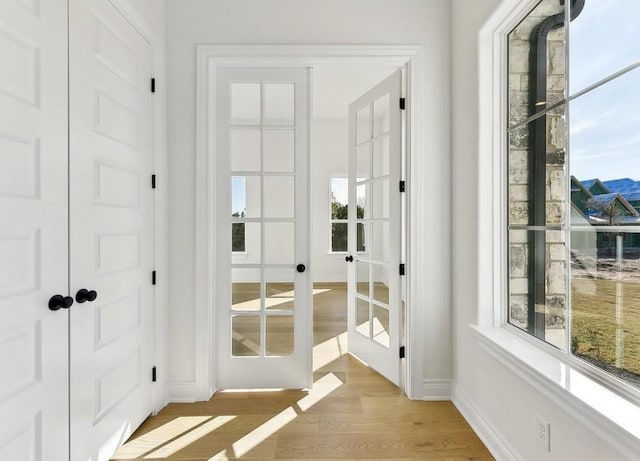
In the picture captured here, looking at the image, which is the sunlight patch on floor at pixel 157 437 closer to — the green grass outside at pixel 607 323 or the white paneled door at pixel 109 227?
the white paneled door at pixel 109 227

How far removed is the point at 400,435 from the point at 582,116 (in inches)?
71.6

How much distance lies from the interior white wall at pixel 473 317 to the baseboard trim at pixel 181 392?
5.82 feet

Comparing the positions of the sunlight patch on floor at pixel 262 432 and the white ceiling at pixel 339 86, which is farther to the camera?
the white ceiling at pixel 339 86

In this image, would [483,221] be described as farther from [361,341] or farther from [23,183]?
[23,183]

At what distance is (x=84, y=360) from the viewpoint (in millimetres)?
1559

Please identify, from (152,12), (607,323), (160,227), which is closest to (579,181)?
(607,323)

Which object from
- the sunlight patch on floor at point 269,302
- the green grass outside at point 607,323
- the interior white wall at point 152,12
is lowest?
the sunlight patch on floor at point 269,302

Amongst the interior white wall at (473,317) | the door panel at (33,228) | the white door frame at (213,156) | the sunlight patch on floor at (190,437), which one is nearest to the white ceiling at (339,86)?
the white door frame at (213,156)

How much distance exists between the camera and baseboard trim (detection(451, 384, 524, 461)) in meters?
1.66

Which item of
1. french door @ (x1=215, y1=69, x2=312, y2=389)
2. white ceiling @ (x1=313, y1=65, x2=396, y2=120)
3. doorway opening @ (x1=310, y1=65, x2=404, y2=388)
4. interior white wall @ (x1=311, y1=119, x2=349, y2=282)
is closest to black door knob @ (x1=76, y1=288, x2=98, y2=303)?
french door @ (x1=215, y1=69, x2=312, y2=389)

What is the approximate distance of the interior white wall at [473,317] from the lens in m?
1.50

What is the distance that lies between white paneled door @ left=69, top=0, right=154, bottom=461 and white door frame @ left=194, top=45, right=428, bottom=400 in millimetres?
315

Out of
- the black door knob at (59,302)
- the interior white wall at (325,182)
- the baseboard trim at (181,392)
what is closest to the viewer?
the black door knob at (59,302)

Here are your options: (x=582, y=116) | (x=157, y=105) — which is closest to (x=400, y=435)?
(x=582, y=116)
